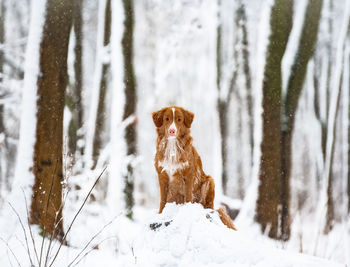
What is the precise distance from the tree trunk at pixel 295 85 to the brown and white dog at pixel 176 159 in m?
3.17

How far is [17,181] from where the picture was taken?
182 inches

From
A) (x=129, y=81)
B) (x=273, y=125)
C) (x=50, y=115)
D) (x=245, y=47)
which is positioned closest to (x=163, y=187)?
(x=50, y=115)

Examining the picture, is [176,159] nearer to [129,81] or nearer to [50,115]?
[50,115]

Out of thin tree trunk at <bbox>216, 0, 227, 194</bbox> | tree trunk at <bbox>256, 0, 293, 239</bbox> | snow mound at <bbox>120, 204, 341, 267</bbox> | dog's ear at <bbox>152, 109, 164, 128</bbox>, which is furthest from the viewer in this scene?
thin tree trunk at <bbox>216, 0, 227, 194</bbox>

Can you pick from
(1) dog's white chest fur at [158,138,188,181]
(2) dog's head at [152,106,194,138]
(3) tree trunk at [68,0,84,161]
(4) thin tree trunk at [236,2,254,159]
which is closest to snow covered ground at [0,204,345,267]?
(1) dog's white chest fur at [158,138,188,181]

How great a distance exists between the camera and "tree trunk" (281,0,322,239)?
6.41 meters

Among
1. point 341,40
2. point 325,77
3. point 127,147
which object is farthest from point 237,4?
point 127,147

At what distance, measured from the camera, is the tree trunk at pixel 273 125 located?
6.13m

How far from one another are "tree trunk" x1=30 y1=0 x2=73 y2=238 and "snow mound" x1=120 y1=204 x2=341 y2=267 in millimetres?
1849

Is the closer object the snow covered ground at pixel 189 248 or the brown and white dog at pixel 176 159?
the snow covered ground at pixel 189 248

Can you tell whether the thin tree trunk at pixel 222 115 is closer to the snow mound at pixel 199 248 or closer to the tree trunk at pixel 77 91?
the tree trunk at pixel 77 91

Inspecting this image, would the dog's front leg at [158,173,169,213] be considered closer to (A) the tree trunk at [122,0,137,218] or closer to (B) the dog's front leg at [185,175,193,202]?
(B) the dog's front leg at [185,175,193,202]

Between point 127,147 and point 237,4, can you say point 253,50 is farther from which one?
point 127,147

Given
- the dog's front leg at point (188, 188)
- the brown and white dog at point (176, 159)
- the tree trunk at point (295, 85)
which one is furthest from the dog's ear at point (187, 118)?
the tree trunk at point (295, 85)
